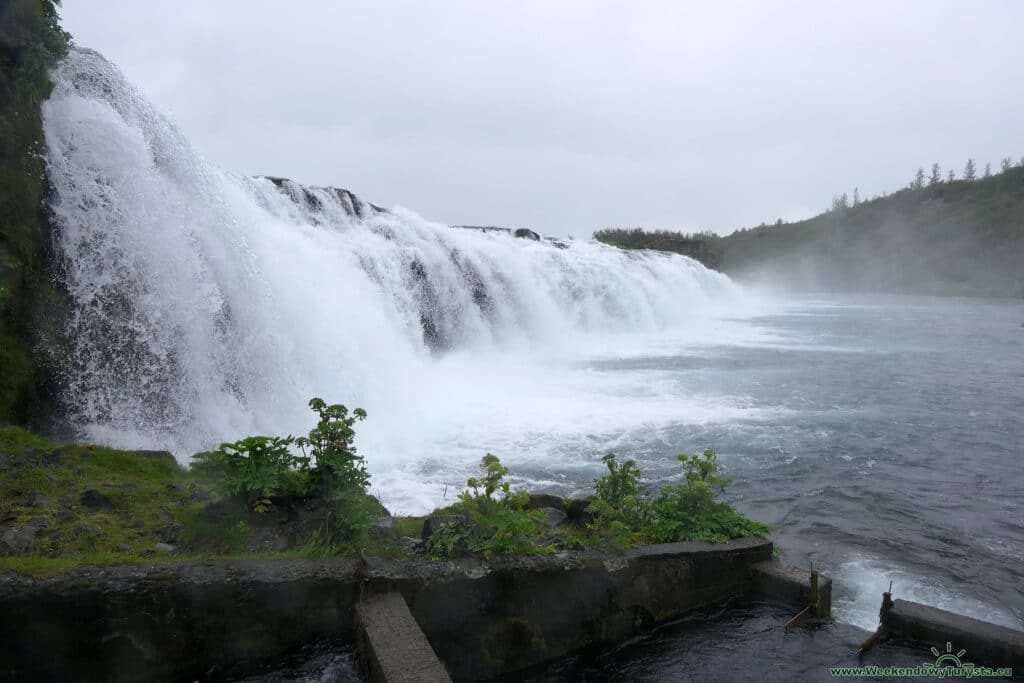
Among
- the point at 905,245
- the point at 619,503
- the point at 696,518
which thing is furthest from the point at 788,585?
the point at 905,245

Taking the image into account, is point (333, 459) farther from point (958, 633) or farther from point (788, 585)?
point (958, 633)

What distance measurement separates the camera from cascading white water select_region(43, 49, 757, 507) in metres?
7.22

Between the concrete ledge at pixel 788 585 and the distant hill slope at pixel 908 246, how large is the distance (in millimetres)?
61491

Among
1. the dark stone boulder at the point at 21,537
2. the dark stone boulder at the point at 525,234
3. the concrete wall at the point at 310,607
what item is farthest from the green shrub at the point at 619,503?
the dark stone boulder at the point at 525,234

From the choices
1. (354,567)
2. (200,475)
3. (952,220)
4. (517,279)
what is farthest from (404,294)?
(952,220)

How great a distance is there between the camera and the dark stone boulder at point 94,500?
4.50 m

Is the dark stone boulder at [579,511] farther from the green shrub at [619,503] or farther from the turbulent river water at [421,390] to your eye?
the turbulent river water at [421,390]

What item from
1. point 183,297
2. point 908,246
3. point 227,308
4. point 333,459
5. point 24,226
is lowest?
point 333,459

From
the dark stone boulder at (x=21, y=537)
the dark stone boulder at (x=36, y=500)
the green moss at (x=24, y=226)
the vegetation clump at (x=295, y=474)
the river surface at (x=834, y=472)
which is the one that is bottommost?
the river surface at (x=834, y=472)

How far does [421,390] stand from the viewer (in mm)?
12016

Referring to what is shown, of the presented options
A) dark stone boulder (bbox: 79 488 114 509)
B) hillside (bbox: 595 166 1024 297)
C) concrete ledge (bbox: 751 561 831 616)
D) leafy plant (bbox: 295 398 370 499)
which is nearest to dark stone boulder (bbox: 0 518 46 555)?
dark stone boulder (bbox: 79 488 114 509)

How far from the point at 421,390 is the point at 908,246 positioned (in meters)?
87.0

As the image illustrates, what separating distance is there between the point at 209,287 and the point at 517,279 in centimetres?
1285

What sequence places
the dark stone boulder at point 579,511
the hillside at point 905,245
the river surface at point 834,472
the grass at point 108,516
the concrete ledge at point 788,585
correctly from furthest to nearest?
the hillside at point 905,245 → the dark stone boulder at point 579,511 → the concrete ledge at point 788,585 → the river surface at point 834,472 → the grass at point 108,516
